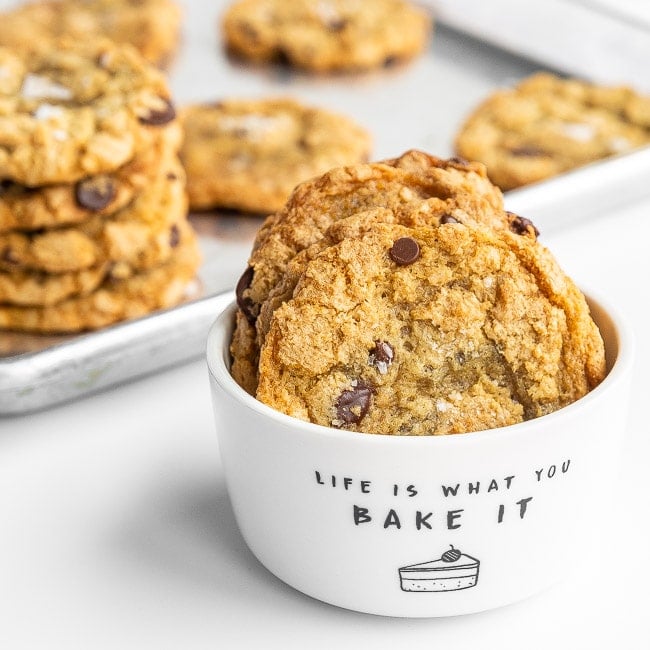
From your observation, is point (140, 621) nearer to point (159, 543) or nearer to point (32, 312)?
point (159, 543)

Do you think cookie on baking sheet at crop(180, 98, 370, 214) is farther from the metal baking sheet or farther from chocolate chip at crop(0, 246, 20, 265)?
chocolate chip at crop(0, 246, 20, 265)

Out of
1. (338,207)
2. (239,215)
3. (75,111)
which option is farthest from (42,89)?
(338,207)

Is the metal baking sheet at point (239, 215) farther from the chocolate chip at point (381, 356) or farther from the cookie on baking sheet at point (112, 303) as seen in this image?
the chocolate chip at point (381, 356)

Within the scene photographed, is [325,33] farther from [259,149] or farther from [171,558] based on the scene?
[171,558]

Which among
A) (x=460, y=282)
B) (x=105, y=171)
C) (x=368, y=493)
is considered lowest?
(x=105, y=171)

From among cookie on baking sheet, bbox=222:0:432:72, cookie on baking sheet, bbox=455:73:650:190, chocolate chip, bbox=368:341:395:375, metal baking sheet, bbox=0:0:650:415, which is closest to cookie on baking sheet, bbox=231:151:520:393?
chocolate chip, bbox=368:341:395:375

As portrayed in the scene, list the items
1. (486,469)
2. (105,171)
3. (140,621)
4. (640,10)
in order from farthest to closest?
(640,10) < (105,171) < (140,621) < (486,469)

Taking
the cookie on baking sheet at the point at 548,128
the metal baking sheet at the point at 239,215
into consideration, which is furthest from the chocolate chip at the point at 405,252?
the cookie on baking sheet at the point at 548,128

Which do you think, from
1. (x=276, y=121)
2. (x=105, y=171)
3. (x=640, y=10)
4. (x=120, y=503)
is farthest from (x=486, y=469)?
(x=640, y=10)
